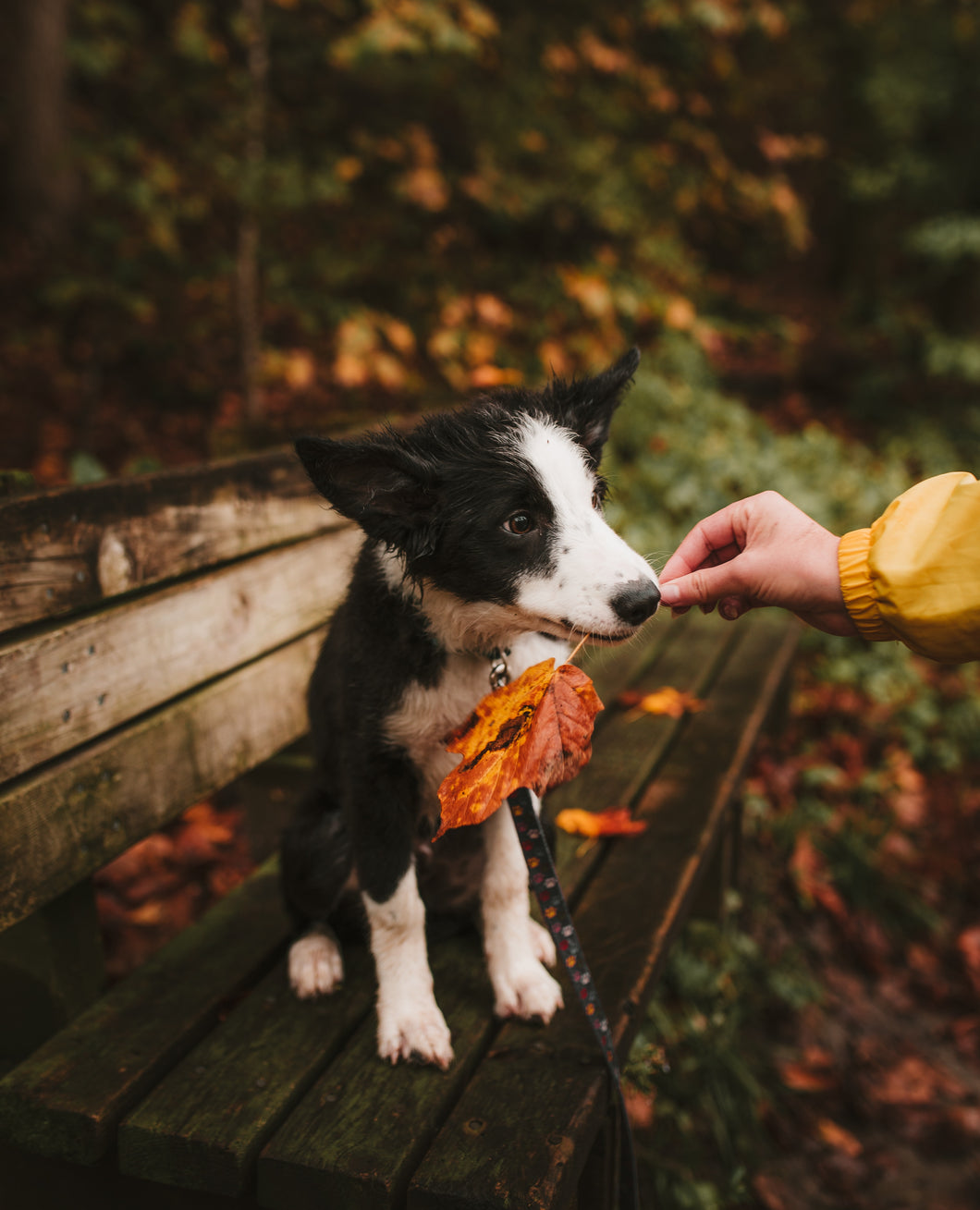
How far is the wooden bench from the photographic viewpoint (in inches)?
64.7

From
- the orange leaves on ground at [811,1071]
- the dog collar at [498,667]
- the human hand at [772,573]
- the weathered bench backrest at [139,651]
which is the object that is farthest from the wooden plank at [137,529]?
the orange leaves on ground at [811,1071]

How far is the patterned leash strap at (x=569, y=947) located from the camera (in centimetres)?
177

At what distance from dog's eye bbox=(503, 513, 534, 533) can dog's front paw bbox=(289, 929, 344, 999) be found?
3.57ft

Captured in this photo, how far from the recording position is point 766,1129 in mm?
2947

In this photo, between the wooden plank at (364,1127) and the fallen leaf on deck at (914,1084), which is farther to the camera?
the fallen leaf on deck at (914,1084)

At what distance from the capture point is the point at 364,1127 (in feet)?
5.45

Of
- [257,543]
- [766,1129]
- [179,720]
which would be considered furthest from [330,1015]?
[766,1129]

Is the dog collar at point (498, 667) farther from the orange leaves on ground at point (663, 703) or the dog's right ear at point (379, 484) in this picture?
the orange leaves on ground at point (663, 703)

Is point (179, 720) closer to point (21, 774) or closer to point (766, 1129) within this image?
point (21, 774)

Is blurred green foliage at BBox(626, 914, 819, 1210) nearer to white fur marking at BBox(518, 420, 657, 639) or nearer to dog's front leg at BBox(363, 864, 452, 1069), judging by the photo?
dog's front leg at BBox(363, 864, 452, 1069)

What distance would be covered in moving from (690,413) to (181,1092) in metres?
5.68

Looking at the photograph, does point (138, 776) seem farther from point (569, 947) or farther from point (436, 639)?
point (569, 947)

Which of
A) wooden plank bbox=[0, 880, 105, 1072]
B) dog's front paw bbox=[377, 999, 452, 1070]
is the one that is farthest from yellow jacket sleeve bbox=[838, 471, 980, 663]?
wooden plank bbox=[0, 880, 105, 1072]

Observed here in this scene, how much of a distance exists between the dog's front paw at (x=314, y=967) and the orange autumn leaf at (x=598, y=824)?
31.3 inches
